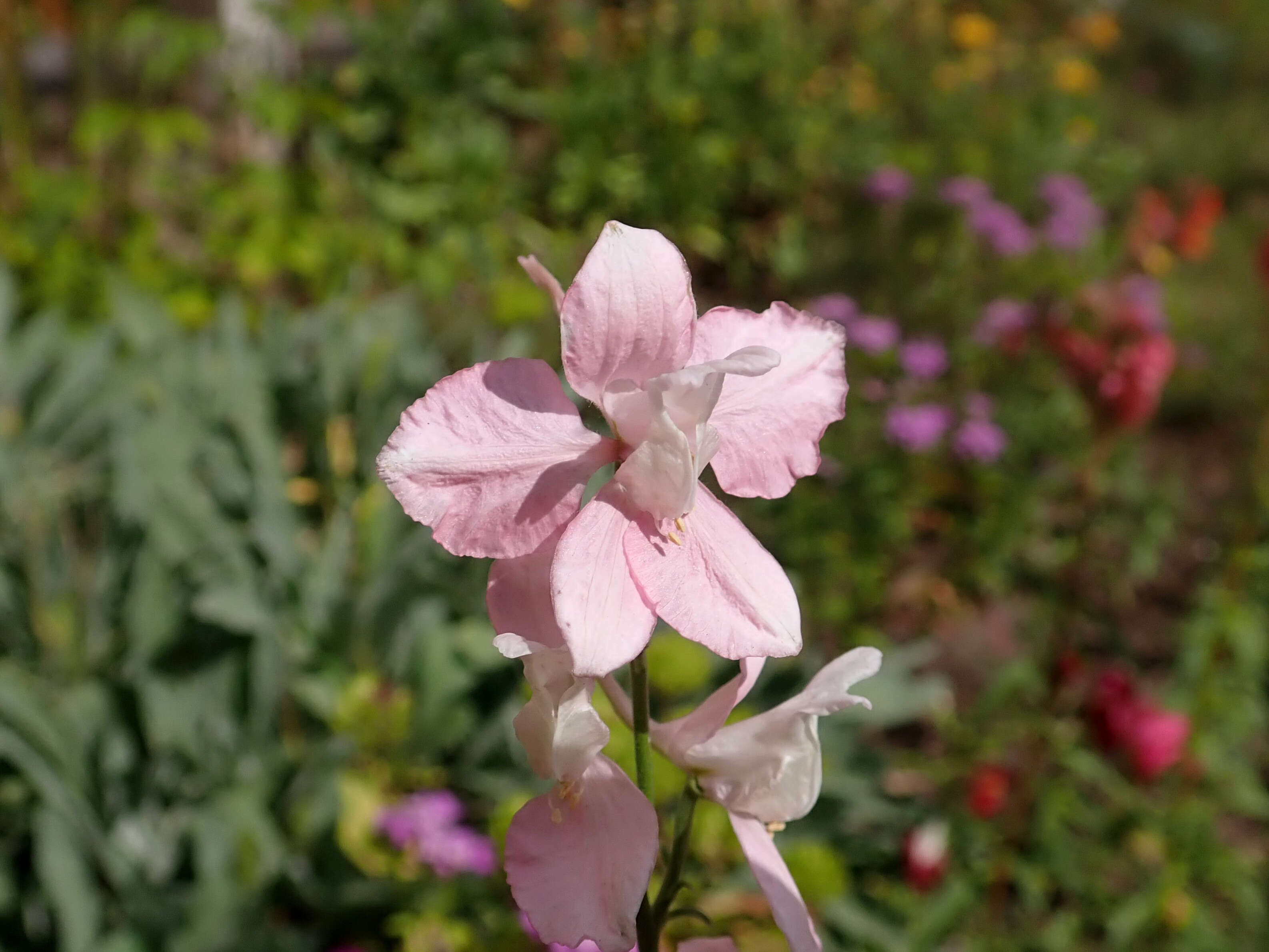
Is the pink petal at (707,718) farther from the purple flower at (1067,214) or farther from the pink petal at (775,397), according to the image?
the purple flower at (1067,214)

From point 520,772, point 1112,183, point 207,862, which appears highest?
point 207,862

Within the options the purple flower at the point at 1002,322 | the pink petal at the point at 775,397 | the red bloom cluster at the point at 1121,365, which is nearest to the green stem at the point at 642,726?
the pink petal at the point at 775,397

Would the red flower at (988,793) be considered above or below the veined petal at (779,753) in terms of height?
below

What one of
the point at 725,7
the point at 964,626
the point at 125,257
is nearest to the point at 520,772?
the point at 964,626

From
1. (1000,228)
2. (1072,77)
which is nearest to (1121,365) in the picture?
(1000,228)

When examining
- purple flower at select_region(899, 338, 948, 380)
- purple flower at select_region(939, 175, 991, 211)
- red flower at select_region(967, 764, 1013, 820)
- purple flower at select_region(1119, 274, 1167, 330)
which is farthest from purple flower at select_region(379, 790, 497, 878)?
purple flower at select_region(939, 175, 991, 211)

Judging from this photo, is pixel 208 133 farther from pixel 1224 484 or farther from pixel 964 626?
pixel 1224 484

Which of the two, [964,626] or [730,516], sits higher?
[730,516]
